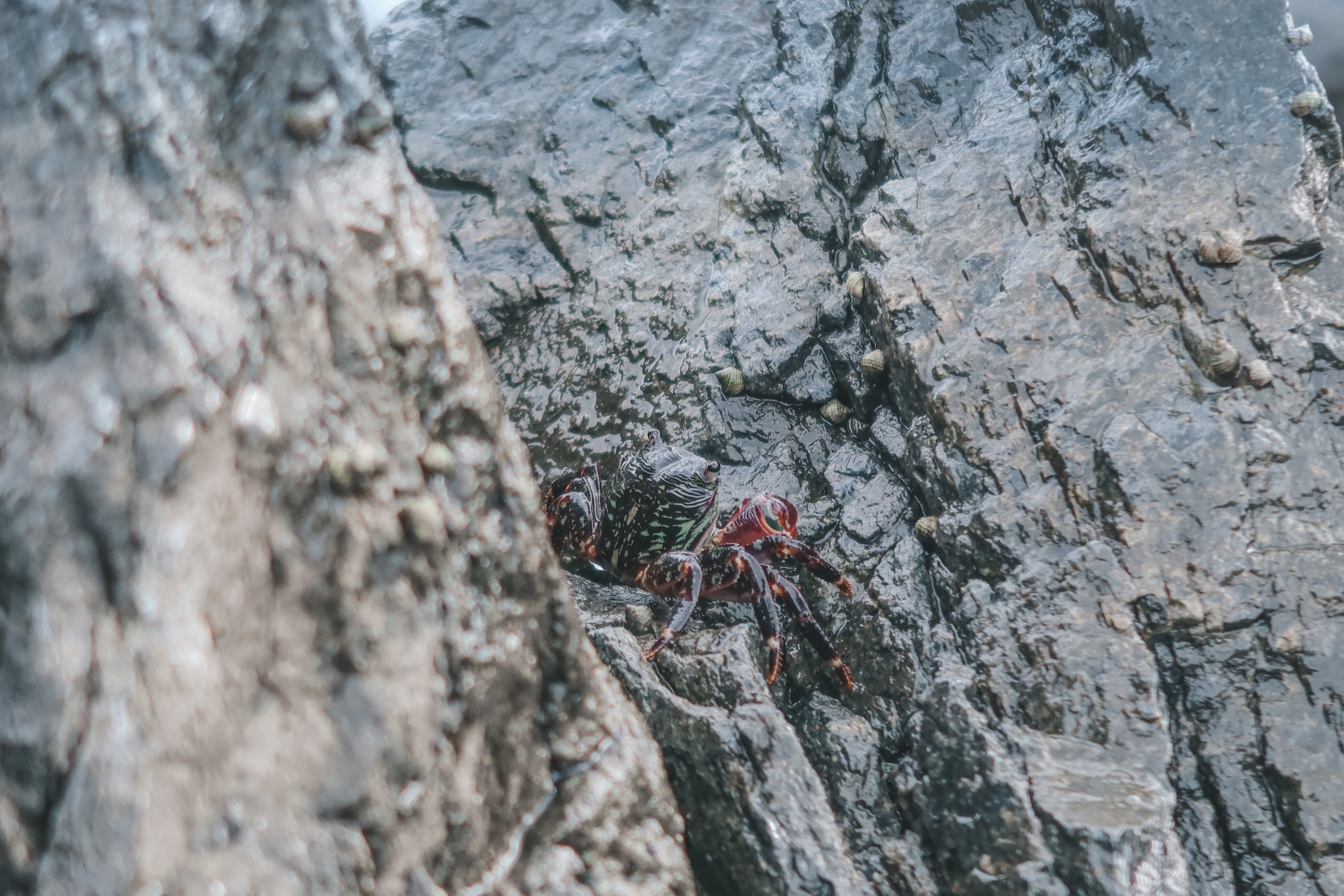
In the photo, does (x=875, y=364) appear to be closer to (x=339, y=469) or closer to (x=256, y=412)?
(x=339, y=469)

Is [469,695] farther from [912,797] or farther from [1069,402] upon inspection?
[1069,402]

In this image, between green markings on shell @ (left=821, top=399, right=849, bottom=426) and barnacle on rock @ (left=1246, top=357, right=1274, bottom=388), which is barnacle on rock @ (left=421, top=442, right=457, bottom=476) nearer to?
green markings on shell @ (left=821, top=399, right=849, bottom=426)

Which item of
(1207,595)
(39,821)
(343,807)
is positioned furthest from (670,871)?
(1207,595)

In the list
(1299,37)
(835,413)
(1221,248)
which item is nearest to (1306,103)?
(1299,37)

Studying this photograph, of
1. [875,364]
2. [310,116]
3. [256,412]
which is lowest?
[875,364]

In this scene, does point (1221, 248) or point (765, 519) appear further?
point (765, 519)

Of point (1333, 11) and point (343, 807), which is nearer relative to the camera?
point (343, 807)

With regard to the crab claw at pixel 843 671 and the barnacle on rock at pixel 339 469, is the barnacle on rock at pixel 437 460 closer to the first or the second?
the barnacle on rock at pixel 339 469
